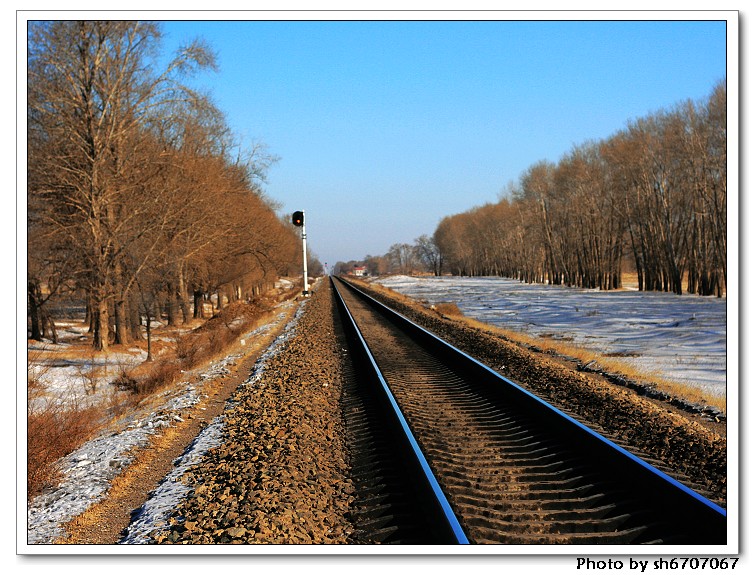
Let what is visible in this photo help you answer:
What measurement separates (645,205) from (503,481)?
166 ft

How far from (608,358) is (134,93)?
1612 cm

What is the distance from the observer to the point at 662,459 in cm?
583

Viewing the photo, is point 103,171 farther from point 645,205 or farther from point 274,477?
point 645,205

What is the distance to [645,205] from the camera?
50.2 m

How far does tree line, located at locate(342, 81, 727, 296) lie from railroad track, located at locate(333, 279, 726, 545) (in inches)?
504

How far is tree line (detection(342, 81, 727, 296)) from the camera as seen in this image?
3725 centimetres

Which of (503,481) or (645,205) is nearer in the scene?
(503,481)

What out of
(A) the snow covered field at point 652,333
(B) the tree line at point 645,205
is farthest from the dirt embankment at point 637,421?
(B) the tree line at point 645,205

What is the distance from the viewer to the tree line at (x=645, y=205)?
122 ft

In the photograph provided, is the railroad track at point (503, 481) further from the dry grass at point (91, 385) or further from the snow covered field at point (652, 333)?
the snow covered field at point (652, 333)

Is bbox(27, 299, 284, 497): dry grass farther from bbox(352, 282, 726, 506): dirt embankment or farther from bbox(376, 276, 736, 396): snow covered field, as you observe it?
bbox(376, 276, 736, 396): snow covered field

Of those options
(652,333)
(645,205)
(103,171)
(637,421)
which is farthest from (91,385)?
(645,205)
